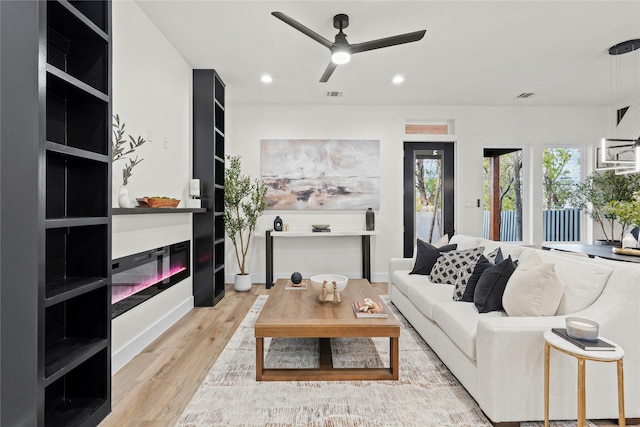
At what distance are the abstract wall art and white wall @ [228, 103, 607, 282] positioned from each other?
12 cm

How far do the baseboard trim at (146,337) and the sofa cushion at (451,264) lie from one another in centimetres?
261

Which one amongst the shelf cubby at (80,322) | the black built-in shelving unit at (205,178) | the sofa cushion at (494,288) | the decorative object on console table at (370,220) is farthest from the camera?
the decorative object on console table at (370,220)

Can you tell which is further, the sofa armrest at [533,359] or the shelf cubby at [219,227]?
the shelf cubby at [219,227]

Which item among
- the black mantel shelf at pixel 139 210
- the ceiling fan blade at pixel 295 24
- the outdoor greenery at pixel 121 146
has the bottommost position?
the black mantel shelf at pixel 139 210

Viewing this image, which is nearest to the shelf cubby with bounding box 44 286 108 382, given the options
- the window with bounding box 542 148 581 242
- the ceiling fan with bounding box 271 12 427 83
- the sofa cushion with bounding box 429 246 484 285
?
the ceiling fan with bounding box 271 12 427 83

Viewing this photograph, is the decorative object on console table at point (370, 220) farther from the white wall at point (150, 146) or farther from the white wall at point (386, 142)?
the white wall at point (150, 146)

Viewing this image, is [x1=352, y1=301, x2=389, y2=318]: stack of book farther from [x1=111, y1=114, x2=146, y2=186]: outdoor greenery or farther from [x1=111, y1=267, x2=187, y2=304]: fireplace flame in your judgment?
[x1=111, y1=114, x2=146, y2=186]: outdoor greenery

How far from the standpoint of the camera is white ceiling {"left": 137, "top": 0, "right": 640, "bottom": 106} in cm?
277

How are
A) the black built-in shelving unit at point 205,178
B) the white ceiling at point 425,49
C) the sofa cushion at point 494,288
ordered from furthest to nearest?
the black built-in shelving unit at point 205,178
the white ceiling at point 425,49
the sofa cushion at point 494,288

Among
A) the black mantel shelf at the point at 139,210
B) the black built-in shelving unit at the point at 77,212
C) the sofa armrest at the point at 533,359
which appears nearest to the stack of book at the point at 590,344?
the sofa armrest at the point at 533,359

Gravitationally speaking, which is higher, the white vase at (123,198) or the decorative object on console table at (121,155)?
the decorative object on console table at (121,155)

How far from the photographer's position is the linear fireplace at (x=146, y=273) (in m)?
2.51

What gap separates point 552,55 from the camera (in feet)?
11.8

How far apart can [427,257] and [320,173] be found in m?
2.28
